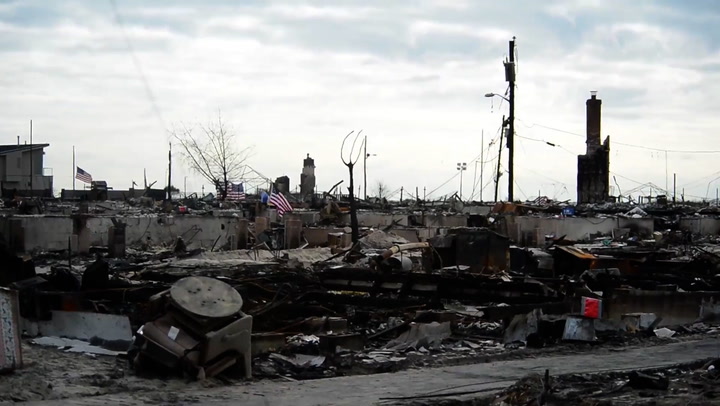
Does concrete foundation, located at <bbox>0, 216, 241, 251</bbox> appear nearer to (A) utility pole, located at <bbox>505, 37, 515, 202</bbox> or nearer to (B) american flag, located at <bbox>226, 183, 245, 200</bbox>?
(A) utility pole, located at <bbox>505, 37, 515, 202</bbox>

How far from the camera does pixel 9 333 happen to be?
36.6 ft

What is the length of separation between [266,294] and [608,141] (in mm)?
43541

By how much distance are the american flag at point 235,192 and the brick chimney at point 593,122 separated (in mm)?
22475

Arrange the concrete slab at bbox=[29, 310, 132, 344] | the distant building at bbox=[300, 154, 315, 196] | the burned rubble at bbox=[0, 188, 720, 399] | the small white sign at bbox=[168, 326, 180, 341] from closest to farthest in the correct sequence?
the small white sign at bbox=[168, 326, 180, 341], the burned rubble at bbox=[0, 188, 720, 399], the concrete slab at bbox=[29, 310, 132, 344], the distant building at bbox=[300, 154, 315, 196]

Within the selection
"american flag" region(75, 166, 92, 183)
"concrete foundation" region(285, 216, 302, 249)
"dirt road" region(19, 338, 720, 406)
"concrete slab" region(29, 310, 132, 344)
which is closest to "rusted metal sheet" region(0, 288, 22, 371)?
"dirt road" region(19, 338, 720, 406)

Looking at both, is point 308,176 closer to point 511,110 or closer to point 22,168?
point 22,168

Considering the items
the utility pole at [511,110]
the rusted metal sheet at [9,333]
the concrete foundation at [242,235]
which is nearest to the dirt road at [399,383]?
the rusted metal sheet at [9,333]

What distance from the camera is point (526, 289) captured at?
64.8 feet

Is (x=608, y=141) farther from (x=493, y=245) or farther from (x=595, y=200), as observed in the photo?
(x=493, y=245)

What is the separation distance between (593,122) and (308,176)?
85.2 ft

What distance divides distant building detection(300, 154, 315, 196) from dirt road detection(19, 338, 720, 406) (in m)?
61.6

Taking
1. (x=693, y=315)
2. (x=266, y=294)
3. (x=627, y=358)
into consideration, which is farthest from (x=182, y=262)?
(x=627, y=358)

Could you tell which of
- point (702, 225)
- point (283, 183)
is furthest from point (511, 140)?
point (283, 183)

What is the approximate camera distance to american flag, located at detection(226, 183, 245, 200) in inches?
2394
